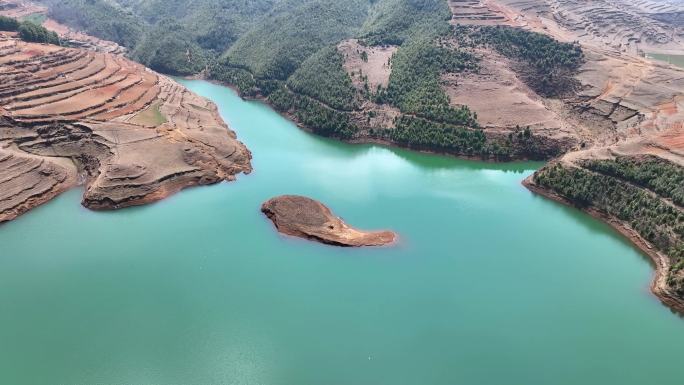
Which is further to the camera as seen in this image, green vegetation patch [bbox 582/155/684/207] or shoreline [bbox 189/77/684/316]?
green vegetation patch [bbox 582/155/684/207]

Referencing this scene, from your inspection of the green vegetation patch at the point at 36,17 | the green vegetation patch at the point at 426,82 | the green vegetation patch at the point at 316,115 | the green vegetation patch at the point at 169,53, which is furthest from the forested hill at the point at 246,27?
the green vegetation patch at the point at 316,115

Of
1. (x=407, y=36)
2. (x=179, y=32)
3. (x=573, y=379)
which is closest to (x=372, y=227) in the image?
(x=573, y=379)

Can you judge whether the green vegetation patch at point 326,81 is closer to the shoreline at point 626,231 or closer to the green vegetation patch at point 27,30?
the shoreline at point 626,231

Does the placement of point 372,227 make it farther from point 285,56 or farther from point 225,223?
point 285,56

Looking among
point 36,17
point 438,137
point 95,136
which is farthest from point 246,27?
point 438,137

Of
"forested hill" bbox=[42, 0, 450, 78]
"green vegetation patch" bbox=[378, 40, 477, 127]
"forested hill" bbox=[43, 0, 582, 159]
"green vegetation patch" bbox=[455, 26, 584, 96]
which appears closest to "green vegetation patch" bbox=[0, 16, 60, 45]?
"forested hill" bbox=[42, 0, 450, 78]

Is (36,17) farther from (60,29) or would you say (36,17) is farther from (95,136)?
(95,136)

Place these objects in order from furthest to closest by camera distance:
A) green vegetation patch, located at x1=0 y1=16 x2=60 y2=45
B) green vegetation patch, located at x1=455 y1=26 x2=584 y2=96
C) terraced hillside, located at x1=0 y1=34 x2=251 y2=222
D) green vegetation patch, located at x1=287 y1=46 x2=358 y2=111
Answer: green vegetation patch, located at x1=0 y1=16 x2=60 y2=45 < green vegetation patch, located at x1=287 y1=46 x2=358 y2=111 < green vegetation patch, located at x1=455 y1=26 x2=584 y2=96 < terraced hillside, located at x1=0 y1=34 x2=251 y2=222

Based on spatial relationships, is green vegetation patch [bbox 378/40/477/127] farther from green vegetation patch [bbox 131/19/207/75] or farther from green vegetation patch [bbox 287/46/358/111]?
green vegetation patch [bbox 131/19/207/75]
